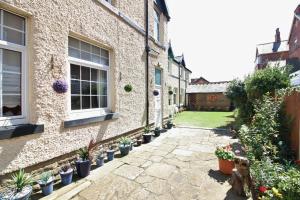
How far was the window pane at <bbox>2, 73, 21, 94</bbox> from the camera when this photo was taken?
3244 mm

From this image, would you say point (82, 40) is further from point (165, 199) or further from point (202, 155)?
point (202, 155)

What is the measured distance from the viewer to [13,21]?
11.0 feet

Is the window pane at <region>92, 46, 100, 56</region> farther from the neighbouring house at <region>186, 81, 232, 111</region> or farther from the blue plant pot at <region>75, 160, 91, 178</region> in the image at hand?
the neighbouring house at <region>186, 81, 232, 111</region>

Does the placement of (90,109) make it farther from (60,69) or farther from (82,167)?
(82,167)

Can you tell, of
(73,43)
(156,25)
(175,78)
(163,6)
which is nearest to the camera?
(73,43)

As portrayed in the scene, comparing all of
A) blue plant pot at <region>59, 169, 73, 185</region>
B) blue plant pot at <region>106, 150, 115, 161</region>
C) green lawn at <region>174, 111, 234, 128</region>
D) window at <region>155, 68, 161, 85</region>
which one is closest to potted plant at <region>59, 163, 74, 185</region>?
blue plant pot at <region>59, 169, 73, 185</region>

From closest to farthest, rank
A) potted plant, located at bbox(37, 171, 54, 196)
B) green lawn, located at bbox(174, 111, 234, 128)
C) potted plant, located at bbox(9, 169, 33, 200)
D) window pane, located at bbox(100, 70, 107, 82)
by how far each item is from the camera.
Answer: potted plant, located at bbox(9, 169, 33, 200) < potted plant, located at bbox(37, 171, 54, 196) < window pane, located at bbox(100, 70, 107, 82) < green lawn, located at bbox(174, 111, 234, 128)

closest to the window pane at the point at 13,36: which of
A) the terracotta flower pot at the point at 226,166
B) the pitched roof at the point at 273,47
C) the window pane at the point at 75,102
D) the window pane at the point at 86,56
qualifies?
the window pane at the point at 86,56

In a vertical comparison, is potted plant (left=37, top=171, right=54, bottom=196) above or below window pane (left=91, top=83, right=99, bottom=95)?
below

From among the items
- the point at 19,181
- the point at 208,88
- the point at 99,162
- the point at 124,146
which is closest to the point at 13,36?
the point at 19,181

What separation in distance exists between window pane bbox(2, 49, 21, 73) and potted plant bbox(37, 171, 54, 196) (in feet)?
6.94

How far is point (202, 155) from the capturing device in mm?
5715

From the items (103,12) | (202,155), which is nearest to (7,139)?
(103,12)

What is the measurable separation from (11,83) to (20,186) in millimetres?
1862
